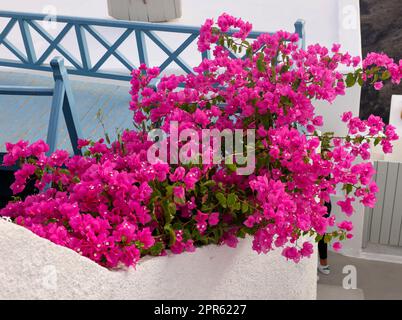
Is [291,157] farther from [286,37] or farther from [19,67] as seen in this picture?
[19,67]

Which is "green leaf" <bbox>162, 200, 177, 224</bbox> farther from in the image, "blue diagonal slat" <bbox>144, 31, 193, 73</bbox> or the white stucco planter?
the white stucco planter

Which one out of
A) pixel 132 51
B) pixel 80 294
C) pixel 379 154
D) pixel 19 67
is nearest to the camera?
pixel 80 294

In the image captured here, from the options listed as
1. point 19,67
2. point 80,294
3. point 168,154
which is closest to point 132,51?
point 19,67

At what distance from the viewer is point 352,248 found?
850cm

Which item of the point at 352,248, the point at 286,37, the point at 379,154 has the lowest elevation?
the point at 352,248

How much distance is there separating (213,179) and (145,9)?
213 inches

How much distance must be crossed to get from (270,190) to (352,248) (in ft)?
20.9

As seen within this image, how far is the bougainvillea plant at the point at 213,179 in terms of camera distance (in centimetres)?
246

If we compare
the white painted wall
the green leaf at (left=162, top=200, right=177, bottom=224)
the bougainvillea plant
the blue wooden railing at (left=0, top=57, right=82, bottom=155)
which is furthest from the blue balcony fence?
the green leaf at (left=162, top=200, right=177, bottom=224)

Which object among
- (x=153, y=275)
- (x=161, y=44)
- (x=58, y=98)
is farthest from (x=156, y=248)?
(x=161, y=44)

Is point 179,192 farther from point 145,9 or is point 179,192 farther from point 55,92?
point 145,9

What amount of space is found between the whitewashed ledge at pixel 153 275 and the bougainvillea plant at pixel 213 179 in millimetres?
80

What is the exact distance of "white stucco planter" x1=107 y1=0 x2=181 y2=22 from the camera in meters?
7.70

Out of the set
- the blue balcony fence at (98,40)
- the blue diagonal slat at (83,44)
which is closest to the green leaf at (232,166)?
the blue balcony fence at (98,40)
